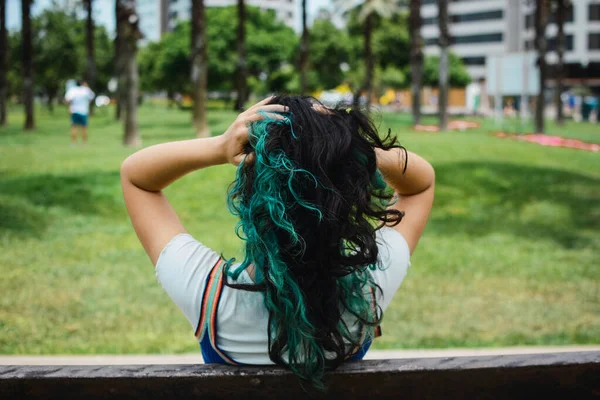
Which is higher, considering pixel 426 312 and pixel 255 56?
pixel 255 56

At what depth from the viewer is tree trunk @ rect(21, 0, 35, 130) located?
2395 centimetres

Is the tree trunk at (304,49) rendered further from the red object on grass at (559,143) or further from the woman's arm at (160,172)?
the woman's arm at (160,172)

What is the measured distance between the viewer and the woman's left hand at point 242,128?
1.61 meters

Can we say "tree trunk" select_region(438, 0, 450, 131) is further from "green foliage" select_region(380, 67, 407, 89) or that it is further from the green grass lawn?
"green foliage" select_region(380, 67, 407, 89)

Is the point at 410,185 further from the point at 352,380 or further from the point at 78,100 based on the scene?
the point at 78,100

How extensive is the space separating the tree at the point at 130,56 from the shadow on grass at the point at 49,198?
5.27 metres

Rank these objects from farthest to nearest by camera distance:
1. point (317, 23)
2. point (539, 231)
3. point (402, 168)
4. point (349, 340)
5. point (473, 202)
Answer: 1. point (317, 23)
2. point (473, 202)
3. point (539, 231)
4. point (402, 168)
5. point (349, 340)

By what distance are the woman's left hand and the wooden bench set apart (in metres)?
0.51

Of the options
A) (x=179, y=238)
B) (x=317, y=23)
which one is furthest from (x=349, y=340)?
(x=317, y=23)

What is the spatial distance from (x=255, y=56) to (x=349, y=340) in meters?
60.0

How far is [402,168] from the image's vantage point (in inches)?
75.5

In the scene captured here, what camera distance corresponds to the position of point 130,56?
17.2 meters

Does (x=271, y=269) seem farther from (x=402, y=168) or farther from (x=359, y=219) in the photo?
(x=402, y=168)

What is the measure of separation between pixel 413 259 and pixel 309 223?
272 inches
